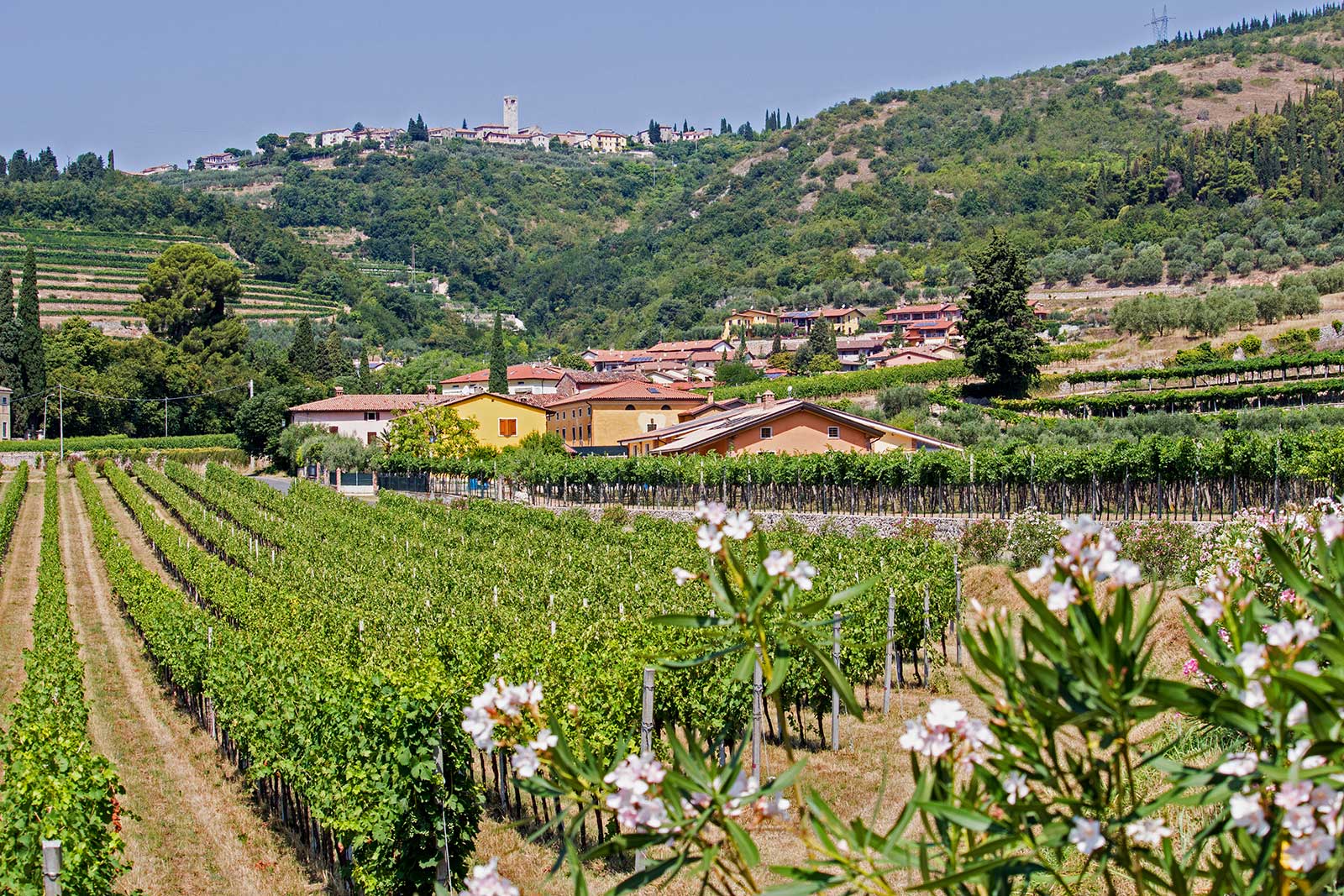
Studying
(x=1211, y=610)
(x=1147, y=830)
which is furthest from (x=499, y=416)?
(x=1211, y=610)

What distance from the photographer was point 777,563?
10.4 feet

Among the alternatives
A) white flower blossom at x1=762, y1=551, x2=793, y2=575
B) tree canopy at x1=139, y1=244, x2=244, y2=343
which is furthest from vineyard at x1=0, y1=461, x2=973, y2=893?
tree canopy at x1=139, y1=244, x2=244, y2=343

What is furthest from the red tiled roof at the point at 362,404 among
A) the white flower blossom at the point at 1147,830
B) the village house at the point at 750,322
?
the white flower blossom at the point at 1147,830

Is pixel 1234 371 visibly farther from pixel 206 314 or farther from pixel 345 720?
pixel 206 314

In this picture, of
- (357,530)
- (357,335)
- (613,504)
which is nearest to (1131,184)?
(357,335)

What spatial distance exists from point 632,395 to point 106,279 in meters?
70.7

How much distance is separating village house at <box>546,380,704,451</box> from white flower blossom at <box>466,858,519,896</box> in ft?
201

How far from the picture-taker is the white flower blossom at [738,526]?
3283 millimetres

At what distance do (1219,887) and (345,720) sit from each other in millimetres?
9154

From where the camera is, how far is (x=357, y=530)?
3312 cm

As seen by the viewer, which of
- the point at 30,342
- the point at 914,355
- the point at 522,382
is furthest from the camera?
the point at 522,382

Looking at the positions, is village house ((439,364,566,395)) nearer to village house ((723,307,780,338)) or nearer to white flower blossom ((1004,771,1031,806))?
village house ((723,307,780,338))

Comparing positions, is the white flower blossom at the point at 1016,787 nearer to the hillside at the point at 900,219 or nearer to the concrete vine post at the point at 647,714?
the concrete vine post at the point at 647,714

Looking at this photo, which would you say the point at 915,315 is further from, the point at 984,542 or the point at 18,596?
the point at 18,596
